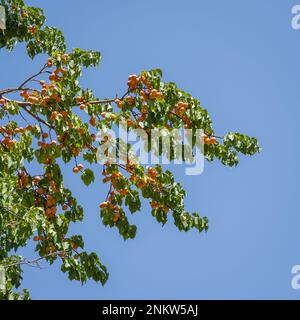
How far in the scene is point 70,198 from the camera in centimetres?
795

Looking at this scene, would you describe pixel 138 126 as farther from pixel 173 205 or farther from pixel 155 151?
pixel 173 205

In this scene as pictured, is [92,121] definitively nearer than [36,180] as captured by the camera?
Yes
